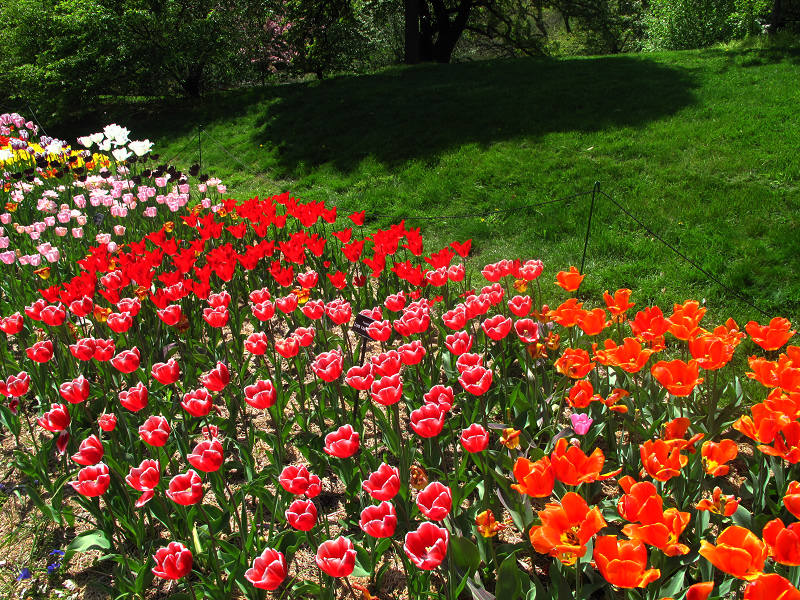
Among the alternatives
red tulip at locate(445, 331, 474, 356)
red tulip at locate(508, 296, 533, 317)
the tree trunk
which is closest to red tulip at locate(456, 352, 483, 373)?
red tulip at locate(445, 331, 474, 356)

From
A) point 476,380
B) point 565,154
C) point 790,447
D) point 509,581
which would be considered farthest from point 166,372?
point 565,154

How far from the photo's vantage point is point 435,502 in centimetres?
163

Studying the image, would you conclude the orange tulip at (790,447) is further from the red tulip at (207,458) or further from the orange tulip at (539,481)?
the red tulip at (207,458)

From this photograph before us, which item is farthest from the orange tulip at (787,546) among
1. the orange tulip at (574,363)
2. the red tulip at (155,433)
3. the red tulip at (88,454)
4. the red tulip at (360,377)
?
the red tulip at (88,454)

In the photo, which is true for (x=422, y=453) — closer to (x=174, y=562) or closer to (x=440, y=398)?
(x=440, y=398)

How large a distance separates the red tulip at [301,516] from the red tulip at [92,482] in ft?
2.16

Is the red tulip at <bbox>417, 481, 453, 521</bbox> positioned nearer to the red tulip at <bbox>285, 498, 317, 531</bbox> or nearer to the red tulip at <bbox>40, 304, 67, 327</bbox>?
the red tulip at <bbox>285, 498, 317, 531</bbox>

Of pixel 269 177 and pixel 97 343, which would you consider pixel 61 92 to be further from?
pixel 97 343

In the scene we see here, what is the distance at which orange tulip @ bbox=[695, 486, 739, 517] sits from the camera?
1627 mm

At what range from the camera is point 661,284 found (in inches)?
170

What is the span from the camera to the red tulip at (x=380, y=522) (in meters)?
1.66

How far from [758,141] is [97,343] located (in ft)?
22.4

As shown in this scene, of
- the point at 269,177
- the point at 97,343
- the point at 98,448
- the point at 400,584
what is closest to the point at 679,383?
the point at 400,584

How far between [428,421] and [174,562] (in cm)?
87
